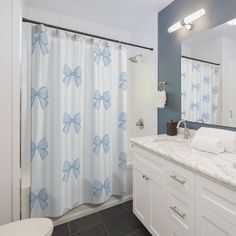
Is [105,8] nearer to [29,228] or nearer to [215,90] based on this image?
[215,90]

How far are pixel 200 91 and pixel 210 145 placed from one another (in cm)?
68

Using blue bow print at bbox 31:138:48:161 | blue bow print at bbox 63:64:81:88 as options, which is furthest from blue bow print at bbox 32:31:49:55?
blue bow print at bbox 31:138:48:161

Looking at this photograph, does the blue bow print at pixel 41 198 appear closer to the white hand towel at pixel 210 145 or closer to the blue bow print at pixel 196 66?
the white hand towel at pixel 210 145

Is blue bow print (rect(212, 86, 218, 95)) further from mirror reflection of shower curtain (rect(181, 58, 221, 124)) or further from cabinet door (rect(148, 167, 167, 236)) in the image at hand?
cabinet door (rect(148, 167, 167, 236))

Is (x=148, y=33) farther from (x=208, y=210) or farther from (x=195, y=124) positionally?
(x=208, y=210)

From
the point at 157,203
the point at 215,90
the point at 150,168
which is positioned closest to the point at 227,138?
the point at 215,90

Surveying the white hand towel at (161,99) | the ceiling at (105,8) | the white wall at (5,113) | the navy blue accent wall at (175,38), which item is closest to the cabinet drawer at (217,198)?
the navy blue accent wall at (175,38)

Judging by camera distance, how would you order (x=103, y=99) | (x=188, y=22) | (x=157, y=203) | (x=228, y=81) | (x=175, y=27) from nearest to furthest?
(x=157, y=203) < (x=228, y=81) < (x=188, y=22) < (x=175, y=27) < (x=103, y=99)

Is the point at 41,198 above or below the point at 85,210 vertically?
above

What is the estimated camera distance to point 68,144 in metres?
1.66

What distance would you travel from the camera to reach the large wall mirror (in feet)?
4.52

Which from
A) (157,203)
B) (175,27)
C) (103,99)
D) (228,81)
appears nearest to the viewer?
(157,203)

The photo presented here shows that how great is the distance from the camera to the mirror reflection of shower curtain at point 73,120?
4.97ft

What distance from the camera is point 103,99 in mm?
1825
